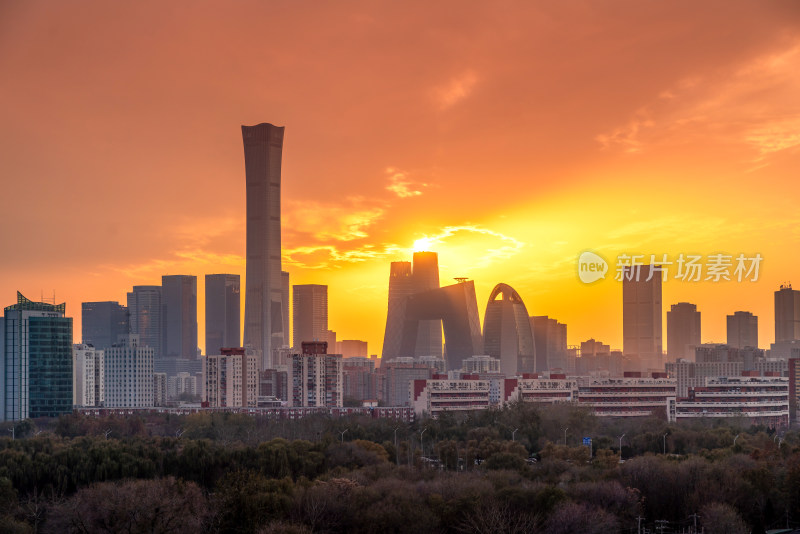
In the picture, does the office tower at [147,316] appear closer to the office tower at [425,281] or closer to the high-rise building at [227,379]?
the office tower at [425,281]

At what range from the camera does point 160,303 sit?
18000cm

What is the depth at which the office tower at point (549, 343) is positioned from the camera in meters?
188

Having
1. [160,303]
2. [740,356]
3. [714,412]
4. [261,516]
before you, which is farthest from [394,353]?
[261,516]

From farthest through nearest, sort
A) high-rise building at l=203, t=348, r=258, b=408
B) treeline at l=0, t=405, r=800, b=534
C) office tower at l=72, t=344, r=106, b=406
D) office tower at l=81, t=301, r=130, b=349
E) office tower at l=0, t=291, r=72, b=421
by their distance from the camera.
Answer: office tower at l=81, t=301, r=130, b=349, office tower at l=72, t=344, r=106, b=406, high-rise building at l=203, t=348, r=258, b=408, office tower at l=0, t=291, r=72, b=421, treeline at l=0, t=405, r=800, b=534

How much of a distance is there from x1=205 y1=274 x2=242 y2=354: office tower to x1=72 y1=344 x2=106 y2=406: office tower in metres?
73.7

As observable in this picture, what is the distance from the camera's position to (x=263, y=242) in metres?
149

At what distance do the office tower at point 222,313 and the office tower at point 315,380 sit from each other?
9631 cm

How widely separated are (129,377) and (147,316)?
69740mm

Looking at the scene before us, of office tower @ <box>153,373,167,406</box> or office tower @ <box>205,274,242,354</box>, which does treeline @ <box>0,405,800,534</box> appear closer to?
office tower @ <box>153,373,167,406</box>

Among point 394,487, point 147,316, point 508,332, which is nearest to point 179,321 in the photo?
point 147,316

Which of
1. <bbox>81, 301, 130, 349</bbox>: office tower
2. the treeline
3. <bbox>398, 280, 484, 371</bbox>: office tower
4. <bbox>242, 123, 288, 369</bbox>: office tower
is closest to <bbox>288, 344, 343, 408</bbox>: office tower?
the treeline

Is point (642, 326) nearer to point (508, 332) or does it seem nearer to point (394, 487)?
point (508, 332)

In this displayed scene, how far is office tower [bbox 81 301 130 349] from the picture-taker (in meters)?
168

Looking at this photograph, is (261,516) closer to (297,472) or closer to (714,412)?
(297,472)
